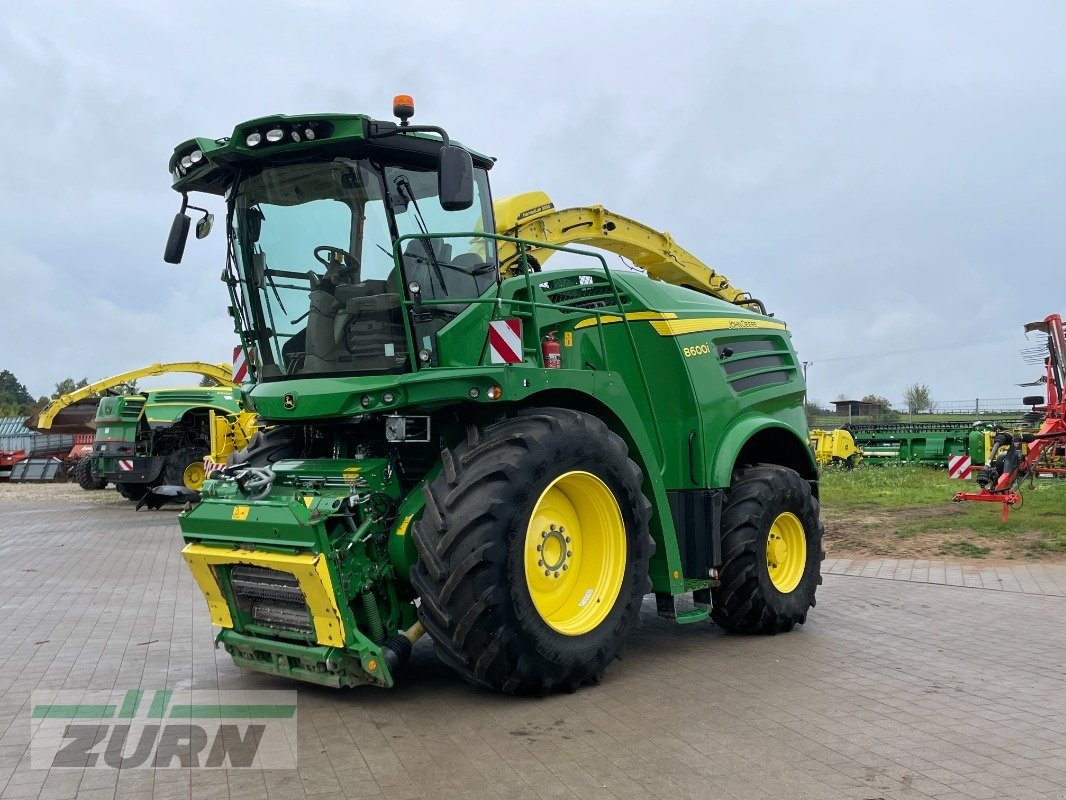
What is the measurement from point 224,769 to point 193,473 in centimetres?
1784

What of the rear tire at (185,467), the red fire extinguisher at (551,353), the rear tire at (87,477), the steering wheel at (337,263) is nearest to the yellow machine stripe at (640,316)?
the red fire extinguisher at (551,353)

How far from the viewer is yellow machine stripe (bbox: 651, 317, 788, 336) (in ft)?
21.4

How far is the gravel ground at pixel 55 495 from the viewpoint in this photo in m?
23.2

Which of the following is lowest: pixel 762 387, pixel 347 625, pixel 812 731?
pixel 812 731

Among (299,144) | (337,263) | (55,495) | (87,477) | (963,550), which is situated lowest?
(963,550)

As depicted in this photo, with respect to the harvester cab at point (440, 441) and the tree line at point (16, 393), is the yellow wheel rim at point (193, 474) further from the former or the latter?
the tree line at point (16, 393)

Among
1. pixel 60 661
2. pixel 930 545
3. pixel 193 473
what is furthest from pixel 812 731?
pixel 193 473

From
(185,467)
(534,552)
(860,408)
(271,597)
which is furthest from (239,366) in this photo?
(860,408)

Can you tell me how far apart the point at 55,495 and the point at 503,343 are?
24.3m

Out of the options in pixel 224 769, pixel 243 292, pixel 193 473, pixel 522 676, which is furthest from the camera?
pixel 193 473

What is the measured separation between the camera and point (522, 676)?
16.1 feet

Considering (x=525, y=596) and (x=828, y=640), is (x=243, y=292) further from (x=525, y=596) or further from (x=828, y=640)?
(x=828, y=640)

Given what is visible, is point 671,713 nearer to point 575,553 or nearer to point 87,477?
point 575,553

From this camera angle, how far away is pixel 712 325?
7004 mm
